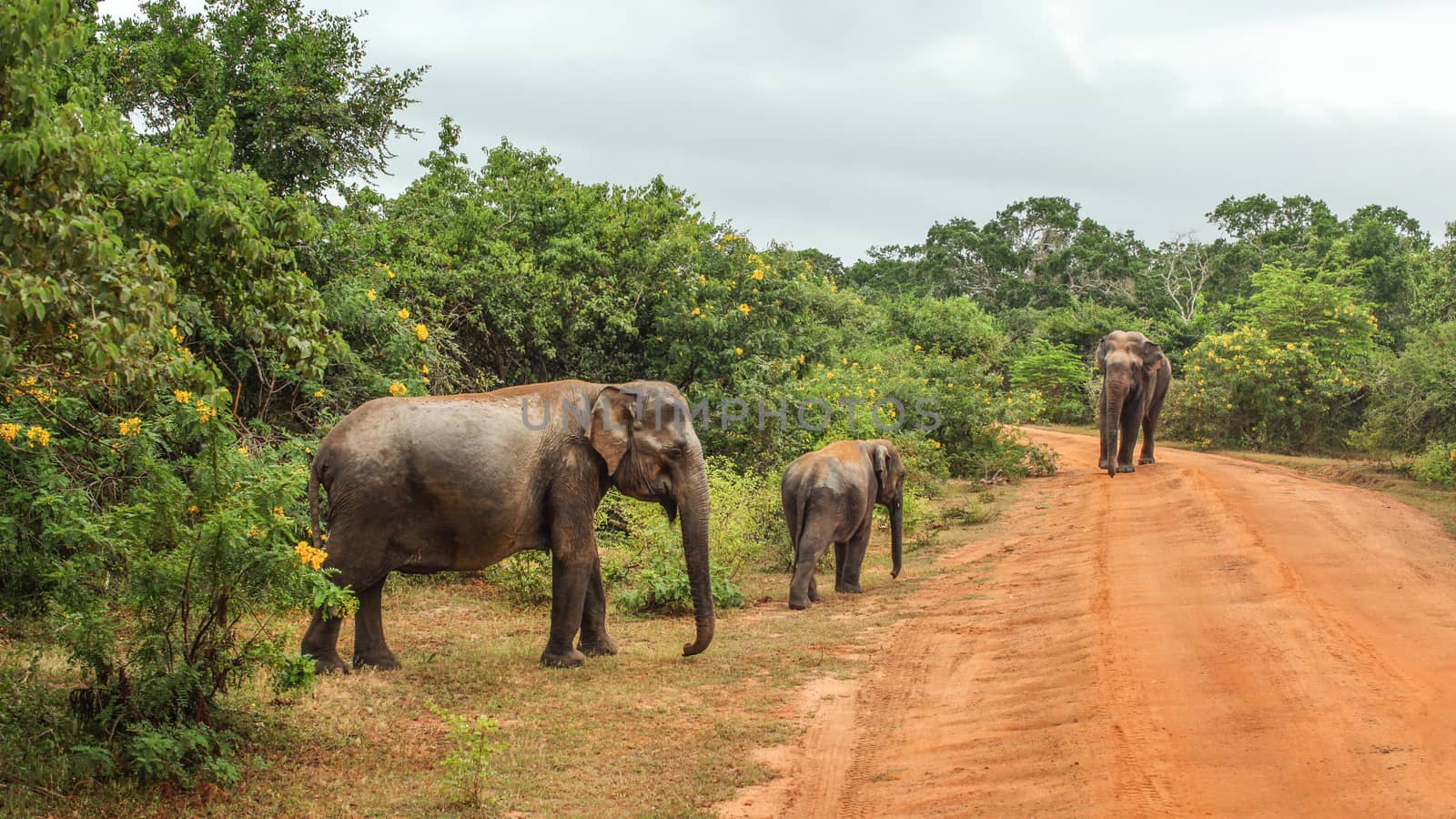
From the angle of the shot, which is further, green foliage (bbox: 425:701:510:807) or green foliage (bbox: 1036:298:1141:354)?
green foliage (bbox: 1036:298:1141:354)

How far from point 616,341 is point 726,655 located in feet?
27.2

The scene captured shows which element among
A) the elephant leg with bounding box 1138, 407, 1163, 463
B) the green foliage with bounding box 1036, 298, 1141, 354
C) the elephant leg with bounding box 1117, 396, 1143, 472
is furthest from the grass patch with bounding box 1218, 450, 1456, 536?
the green foliage with bounding box 1036, 298, 1141, 354

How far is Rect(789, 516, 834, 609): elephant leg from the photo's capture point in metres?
11.6

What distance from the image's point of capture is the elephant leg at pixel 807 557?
11.6 metres

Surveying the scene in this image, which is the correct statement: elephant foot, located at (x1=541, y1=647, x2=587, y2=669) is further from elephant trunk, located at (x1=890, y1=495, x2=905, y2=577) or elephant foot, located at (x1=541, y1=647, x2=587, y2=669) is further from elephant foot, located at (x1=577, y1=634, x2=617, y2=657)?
elephant trunk, located at (x1=890, y1=495, x2=905, y2=577)

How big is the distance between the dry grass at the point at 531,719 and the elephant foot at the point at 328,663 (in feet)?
0.51

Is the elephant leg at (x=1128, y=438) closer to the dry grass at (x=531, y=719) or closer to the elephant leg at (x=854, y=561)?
the elephant leg at (x=854, y=561)

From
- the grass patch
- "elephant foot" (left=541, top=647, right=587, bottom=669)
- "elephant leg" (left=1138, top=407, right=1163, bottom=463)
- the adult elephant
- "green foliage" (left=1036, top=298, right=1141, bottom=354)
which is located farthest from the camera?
"green foliage" (left=1036, top=298, right=1141, bottom=354)

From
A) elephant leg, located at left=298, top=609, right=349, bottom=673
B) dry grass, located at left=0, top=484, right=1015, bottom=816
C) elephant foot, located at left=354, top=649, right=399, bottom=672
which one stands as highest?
elephant leg, located at left=298, top=609, right=349, bottom=673

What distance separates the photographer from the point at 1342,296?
30750 millimetres

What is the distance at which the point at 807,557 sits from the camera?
460 inches

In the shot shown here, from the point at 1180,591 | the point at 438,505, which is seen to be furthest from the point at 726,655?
the point at 1180,591

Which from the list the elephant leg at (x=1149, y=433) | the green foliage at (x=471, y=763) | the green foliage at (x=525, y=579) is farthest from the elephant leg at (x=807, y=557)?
the elephant leg at (x=1149, y=433)

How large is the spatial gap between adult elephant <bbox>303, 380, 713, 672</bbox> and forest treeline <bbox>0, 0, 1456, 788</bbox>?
1.97 feet
